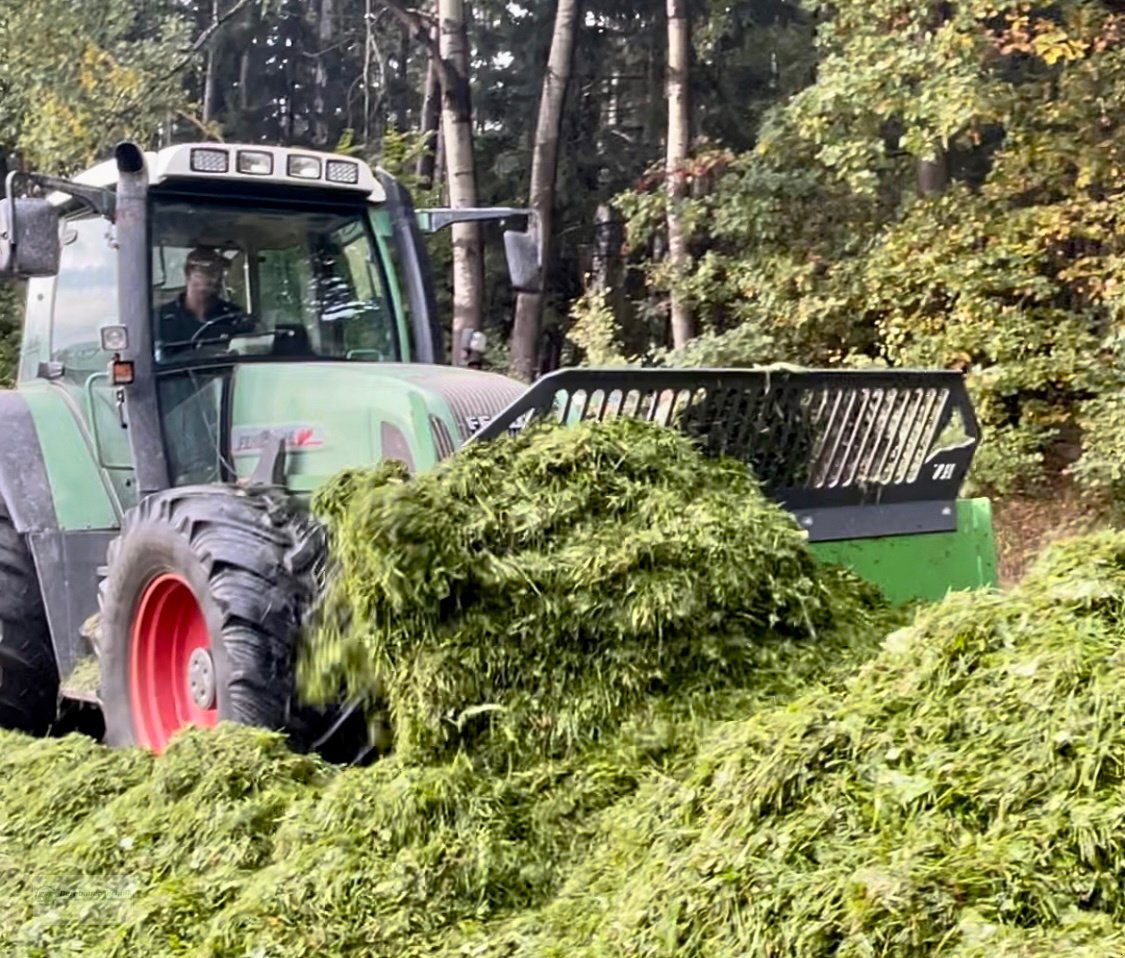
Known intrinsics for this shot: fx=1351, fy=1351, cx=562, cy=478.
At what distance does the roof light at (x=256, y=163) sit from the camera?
211 inches

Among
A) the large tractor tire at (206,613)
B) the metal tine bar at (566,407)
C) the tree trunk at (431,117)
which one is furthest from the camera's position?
the tree trunk at (431,117)

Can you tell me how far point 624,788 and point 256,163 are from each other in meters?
3.12

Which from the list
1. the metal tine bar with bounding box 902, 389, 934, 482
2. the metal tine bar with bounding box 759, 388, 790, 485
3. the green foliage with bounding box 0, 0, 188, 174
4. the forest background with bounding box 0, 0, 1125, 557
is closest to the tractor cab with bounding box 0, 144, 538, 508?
the metal tine bar with bounding box 759, 388, 790, 485

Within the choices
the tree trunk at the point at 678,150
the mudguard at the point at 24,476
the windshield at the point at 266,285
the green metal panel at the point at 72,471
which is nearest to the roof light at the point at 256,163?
the windshield at the point at 266,285

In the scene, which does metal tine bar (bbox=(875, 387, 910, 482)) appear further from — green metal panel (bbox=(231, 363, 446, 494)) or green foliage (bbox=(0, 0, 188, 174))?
green foliage (bbox=(0, 0, 188, 174))

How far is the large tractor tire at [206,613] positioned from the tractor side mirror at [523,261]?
195cm

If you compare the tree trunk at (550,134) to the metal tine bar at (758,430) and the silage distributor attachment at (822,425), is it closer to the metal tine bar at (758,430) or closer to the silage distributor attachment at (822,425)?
the silage distributor attachment at (822,425)

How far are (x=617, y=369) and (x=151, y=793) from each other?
6.36 feet

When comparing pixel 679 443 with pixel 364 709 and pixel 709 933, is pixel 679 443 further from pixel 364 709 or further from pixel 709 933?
pixel 709 933

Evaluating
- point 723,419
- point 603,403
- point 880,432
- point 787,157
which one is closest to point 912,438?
point 880,432

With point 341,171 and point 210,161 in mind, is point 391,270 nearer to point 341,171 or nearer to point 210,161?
point 341,171

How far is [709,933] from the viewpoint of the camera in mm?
2564

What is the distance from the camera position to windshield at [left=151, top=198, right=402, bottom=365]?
5.43 metres

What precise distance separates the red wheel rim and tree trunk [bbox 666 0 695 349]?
988 centimetres
